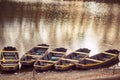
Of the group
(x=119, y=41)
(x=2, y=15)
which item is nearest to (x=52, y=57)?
(x=119, y=41)

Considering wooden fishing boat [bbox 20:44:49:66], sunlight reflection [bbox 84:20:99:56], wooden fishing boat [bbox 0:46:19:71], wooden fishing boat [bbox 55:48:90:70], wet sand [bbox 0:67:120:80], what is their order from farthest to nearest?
1. sunlight reflection [bbox 84:20:99:56]
2. wooden fishing boat [bbox 20:44:49:66]
3. wooden fishing boat [bbox 55:48:90:70]
4. wooden fishing boat [bbox 0:46:19:71]
5. wet sand [bbox 0:67:120:80]

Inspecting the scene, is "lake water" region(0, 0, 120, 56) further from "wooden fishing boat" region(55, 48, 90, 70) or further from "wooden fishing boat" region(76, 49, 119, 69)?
"wooden fishing boat" region(55, 48, 90, 70)

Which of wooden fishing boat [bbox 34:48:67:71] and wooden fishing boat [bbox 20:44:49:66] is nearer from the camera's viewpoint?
wooden fishing boat [bbox 34:48:67:71]

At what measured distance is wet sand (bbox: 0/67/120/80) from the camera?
30.7 meters

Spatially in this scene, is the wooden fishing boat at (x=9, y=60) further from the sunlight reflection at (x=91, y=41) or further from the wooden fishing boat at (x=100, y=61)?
the sunlight reflection at (x=91, y=41)

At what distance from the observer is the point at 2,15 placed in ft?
238

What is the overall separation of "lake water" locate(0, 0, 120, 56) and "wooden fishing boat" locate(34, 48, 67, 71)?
6.12 meters

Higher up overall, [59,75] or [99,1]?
[99,1]

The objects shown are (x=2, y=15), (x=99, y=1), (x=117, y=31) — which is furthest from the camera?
(x=99, y=1)

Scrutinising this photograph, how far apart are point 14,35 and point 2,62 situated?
64.1ft

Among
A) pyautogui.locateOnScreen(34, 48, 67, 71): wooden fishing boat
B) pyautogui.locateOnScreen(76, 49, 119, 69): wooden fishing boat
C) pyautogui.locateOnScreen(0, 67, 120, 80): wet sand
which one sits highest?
pyautogui.locateOnScreen(34, 48, 67, 71): wooden fishing boat

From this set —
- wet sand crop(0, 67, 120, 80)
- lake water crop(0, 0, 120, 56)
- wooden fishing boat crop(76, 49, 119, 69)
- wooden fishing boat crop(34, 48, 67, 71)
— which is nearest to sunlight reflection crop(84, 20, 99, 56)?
lake water crop(0, 0, 120, 56)

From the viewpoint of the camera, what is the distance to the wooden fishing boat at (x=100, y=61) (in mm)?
34769

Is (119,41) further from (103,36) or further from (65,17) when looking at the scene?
(65,17)
